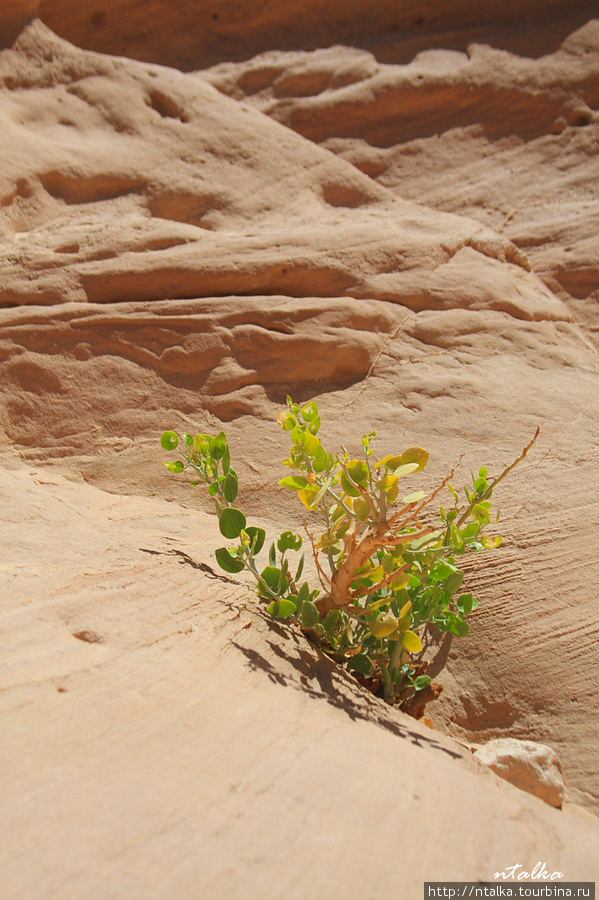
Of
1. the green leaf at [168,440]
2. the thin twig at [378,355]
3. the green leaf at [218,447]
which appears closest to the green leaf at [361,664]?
the green leaf at [218,447]

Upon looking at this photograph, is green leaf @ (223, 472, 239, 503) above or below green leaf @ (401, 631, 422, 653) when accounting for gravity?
above

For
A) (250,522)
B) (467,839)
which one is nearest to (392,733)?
(467,839)

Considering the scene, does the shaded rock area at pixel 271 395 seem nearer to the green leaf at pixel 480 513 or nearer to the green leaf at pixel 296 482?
the green leaf at pixel 296 482

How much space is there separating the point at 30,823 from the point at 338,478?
142 cm

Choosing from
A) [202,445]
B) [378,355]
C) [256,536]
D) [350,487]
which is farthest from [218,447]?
[378,355]

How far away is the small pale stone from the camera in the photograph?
201 centimetres

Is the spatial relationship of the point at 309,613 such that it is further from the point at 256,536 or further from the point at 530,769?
the point at 530,769

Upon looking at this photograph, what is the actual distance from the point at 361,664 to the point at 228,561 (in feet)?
1.72

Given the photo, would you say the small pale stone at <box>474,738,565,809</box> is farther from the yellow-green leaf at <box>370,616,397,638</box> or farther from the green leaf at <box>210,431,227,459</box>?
the green leaf at <box>210,431,227,459</box>

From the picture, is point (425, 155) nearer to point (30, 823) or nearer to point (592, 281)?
point (592, 281)

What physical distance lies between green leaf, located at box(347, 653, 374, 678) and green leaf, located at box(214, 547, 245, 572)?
0.45 metres

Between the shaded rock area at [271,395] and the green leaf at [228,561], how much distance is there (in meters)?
0.09

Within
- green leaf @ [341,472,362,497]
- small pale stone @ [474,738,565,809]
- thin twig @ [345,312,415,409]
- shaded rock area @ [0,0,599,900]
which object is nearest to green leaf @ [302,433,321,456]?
green leaf @ [341,472,362,497]

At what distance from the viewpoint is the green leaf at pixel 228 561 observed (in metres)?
2.05
